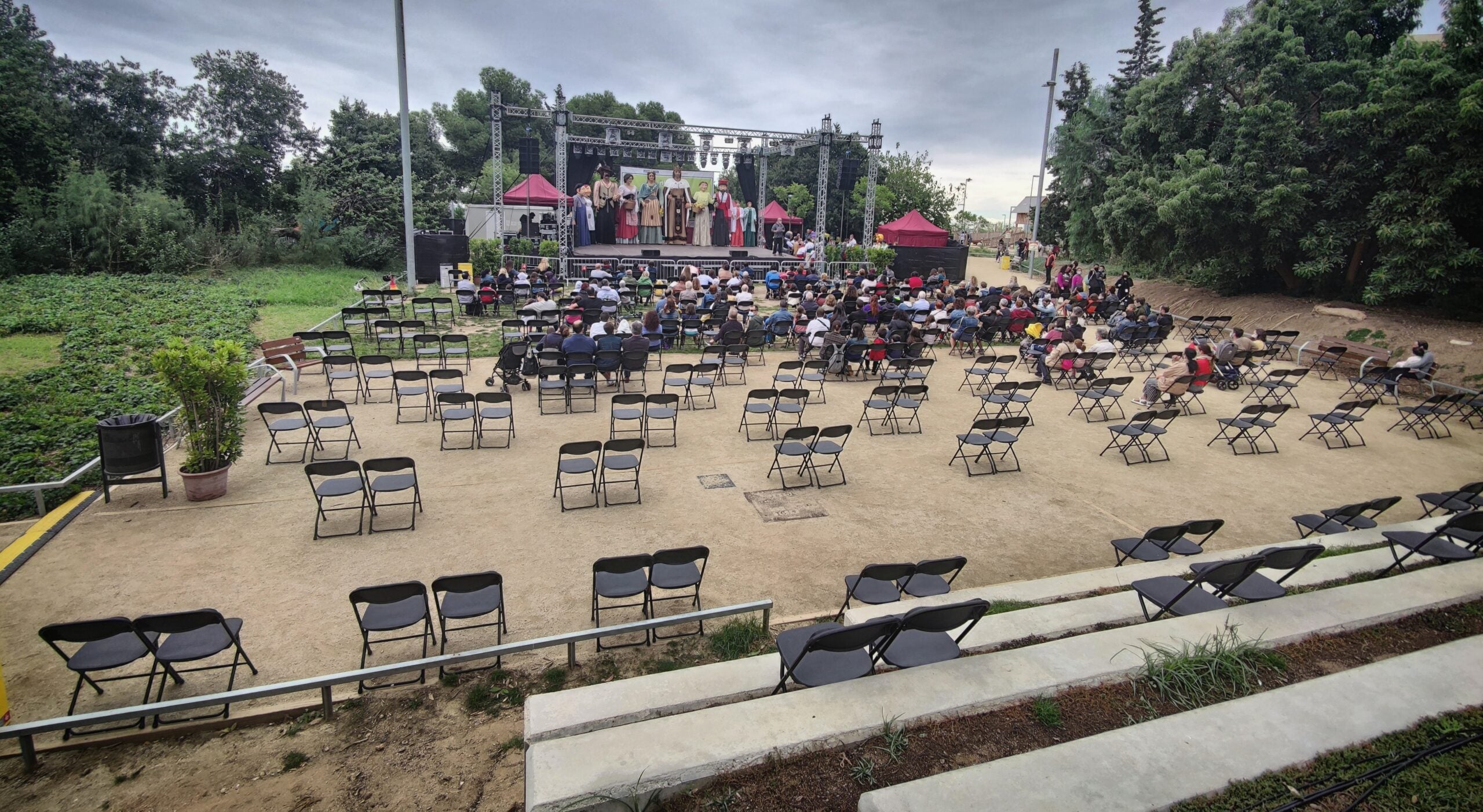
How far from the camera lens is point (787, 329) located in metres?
14.8

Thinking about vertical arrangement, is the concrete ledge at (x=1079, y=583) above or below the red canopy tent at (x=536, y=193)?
below

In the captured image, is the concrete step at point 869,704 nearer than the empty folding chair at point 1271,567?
Yes

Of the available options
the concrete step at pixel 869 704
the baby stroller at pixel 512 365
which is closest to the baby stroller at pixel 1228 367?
the concrete step at pixel 869 704

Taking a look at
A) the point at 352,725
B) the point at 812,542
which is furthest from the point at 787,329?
the point at 352,725

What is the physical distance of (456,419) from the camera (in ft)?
27.0

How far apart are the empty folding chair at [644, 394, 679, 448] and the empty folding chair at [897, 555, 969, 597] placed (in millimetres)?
4100

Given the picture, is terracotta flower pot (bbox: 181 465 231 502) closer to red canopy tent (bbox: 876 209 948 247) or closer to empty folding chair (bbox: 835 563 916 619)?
empty folding chair (bbox: 835 563 916 619)

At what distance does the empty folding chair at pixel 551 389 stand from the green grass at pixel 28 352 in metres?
7.64

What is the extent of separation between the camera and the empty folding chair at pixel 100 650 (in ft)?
11.8

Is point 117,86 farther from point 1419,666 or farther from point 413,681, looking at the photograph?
point 1419,666

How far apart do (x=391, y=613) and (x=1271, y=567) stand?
5.88 metres

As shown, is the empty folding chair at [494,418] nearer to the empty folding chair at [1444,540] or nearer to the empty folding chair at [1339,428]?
the empty folding chair at [1444,540]

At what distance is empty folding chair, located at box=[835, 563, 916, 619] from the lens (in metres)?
4.57

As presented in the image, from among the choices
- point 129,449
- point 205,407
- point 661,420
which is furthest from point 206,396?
point 661,420
